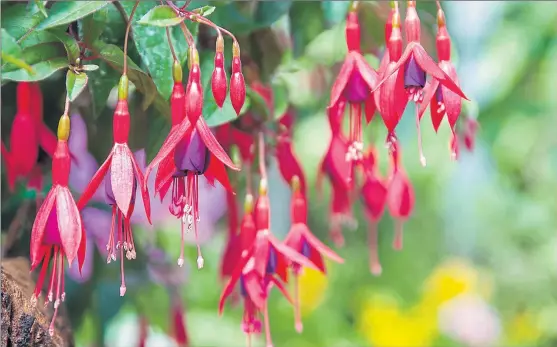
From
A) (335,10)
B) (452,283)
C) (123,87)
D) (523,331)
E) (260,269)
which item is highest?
(335,10)

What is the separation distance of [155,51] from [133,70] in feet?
0.07

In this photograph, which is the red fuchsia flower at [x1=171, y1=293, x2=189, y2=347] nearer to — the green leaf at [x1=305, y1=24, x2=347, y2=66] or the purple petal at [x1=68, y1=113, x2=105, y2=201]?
Result: the purple petal at [x1=68, y1=113, x2=105, y2=201]

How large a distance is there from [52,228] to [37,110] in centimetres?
17

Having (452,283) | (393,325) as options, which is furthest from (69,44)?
(452,283)

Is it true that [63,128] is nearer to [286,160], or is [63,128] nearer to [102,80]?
[102,80]

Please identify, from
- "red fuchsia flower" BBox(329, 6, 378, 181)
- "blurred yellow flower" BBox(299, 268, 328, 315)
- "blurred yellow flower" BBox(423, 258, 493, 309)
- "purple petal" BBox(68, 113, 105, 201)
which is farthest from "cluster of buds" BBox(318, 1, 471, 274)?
"blurred yellow flower" BBox(423, 258, 493, 309)

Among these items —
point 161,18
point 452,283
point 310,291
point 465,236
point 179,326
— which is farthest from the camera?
point 465,236

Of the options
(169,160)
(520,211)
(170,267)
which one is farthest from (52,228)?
(520,211)

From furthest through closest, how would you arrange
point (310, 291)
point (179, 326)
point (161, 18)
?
point (310, 291) → point (179, 326) → point (161, 18)

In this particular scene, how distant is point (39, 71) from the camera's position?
0.49 m

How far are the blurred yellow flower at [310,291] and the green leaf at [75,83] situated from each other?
127 cm

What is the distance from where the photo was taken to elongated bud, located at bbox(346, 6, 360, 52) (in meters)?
0.58

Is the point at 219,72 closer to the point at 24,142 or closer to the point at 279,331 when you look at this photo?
the point at 24,142

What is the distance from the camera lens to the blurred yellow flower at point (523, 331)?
6.18ft
